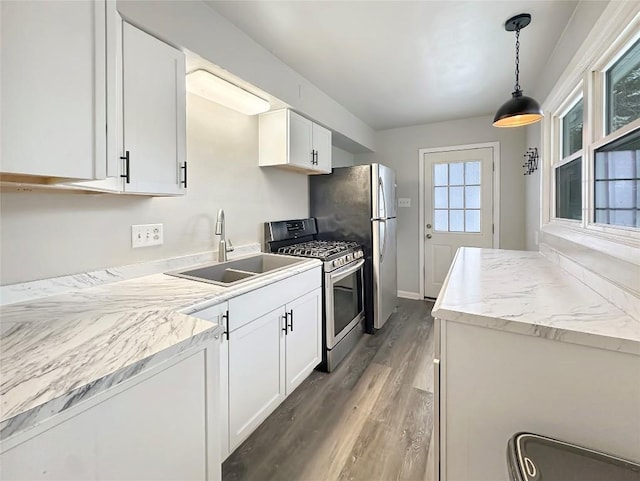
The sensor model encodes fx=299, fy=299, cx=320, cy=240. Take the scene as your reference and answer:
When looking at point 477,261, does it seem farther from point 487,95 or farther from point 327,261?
point 487,95

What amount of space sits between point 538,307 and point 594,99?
1.29 meters

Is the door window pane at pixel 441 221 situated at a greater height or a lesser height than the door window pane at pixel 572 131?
lesser

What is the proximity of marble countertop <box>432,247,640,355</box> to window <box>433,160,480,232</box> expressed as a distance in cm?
245

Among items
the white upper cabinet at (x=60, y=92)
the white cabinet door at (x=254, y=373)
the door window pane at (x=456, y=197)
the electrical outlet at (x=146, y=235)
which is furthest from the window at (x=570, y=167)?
the electrical outlet at (x=146, y=235)

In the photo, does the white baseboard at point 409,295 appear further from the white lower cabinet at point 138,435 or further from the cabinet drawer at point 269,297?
the white lower cabinet at point 138,435

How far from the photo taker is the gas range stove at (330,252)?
2334mm

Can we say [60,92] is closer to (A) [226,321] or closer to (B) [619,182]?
(A) [226,321]

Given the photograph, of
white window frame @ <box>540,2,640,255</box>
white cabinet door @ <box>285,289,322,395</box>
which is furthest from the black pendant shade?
white cabinet door @ <box>285,289,322,395</box>

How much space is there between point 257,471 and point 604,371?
148 centimetres

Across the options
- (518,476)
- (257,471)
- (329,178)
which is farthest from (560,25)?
(257,471)

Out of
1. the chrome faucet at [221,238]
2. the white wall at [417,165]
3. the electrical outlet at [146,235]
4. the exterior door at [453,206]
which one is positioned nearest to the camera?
the electrical outlet at [146,235]

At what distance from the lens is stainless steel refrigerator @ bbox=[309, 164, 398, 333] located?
3016 mm

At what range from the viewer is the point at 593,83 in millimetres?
1551

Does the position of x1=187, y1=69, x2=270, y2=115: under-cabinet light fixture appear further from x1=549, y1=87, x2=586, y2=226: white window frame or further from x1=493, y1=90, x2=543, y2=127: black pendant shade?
x1=549, y1=87, x2=586, y2=226: white window frame
